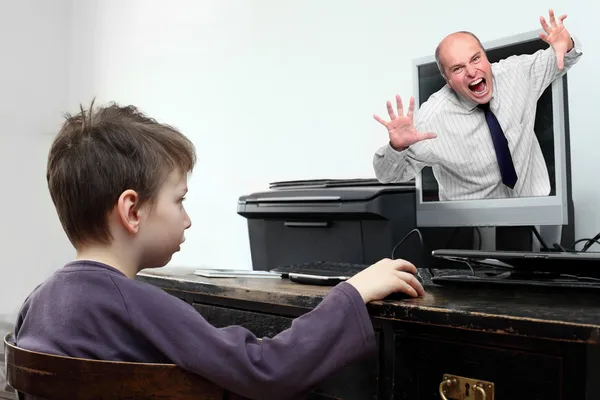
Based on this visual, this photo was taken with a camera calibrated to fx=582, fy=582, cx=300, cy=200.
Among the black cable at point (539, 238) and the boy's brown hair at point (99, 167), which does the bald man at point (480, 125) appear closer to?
the black cable at point (539, 238)

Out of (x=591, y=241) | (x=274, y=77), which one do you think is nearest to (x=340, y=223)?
(x=591, y=241)

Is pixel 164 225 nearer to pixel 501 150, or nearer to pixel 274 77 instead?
pixel 501 150

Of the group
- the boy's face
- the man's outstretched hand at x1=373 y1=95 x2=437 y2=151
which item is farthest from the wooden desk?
the man's outstretched hand at x1=373 y1=95 x2=437 y2=151

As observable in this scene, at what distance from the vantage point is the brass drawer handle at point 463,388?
67 centimetres

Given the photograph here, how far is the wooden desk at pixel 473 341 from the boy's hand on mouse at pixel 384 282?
0.01 meters

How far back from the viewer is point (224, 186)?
2.06 meters

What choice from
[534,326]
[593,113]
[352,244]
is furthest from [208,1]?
[534,326]

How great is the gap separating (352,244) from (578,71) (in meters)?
0.63

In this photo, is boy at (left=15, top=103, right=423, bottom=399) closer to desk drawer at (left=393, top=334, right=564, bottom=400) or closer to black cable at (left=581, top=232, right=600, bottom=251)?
desk drawer at (left=393, top=334, right=564, bottom=400)

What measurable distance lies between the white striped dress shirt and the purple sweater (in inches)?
21.7

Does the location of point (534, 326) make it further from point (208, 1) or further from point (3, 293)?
point (3, 293)

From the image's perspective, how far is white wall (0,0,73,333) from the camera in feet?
8.20

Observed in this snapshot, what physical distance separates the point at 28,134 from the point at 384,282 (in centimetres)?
227

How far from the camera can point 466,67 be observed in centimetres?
119
